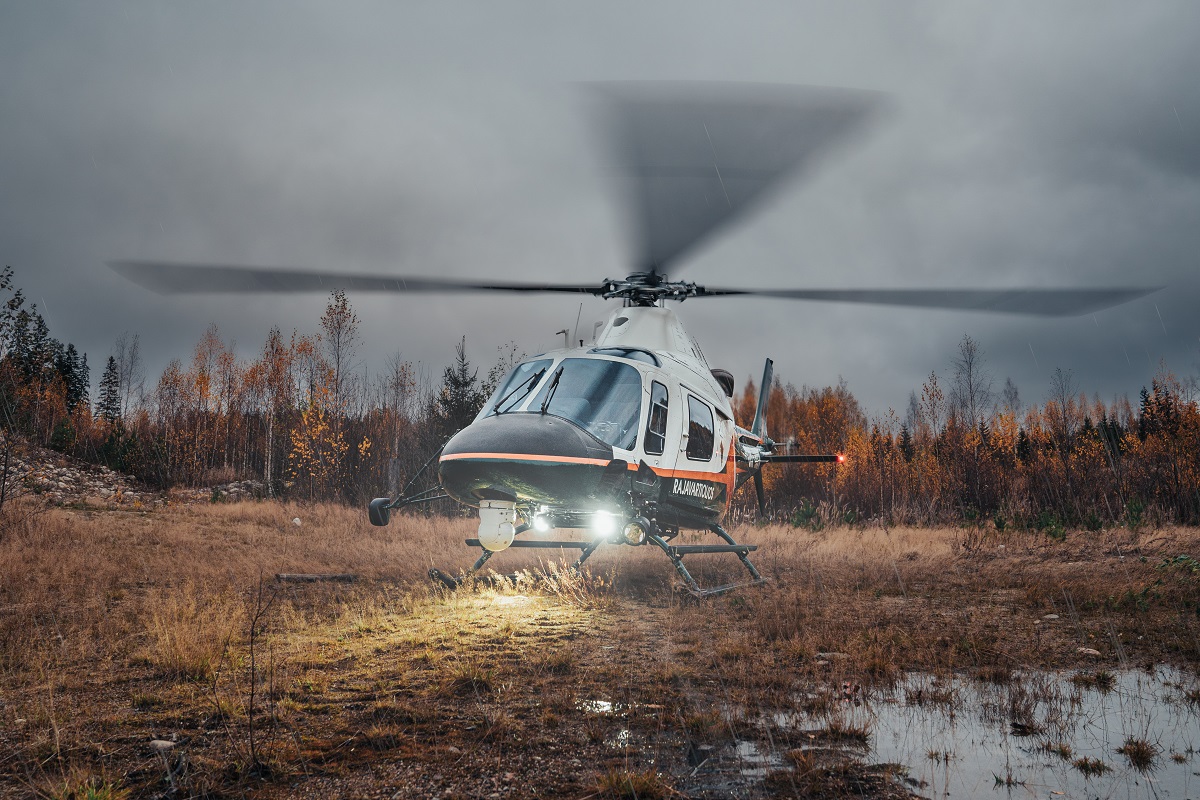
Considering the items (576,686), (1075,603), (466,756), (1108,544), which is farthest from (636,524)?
(1108,544)

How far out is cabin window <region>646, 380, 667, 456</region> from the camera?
26.1 feet

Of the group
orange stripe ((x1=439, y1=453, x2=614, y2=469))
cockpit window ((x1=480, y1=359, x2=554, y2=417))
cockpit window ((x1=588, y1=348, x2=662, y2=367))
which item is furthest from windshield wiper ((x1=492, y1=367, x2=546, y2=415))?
orange stripe ((x1=439, y1=453, x2=614, y2=469))

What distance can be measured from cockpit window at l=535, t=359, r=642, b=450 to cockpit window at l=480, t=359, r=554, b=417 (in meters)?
0.22

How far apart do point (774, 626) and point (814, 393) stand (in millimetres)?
60022

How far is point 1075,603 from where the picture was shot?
26.8ft

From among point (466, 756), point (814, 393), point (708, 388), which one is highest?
point (814, 393)

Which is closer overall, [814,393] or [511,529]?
[511,529]

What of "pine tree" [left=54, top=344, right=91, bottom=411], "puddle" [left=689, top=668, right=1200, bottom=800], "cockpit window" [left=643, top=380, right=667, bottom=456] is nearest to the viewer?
"puddle" [left=689, top=668, right=1200, bottom=800]

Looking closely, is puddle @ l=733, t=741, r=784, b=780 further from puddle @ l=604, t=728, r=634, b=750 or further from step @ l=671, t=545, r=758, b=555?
step @ l=671, t=545, r=758, b=555

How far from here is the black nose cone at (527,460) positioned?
6715 millimetres

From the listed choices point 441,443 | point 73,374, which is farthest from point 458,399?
point 73,374

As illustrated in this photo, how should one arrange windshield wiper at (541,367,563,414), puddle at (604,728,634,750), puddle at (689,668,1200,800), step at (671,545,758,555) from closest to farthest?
1. puddle at (689,668,1200,800)
2. puddle at (604,728,634,750)
3. windshield wiper at (541,367,563,414)
4. step at (671,545,758,555)

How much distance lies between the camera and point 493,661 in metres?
5.46

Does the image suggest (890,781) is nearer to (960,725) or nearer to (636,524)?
(960,725)
